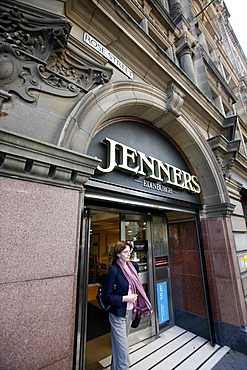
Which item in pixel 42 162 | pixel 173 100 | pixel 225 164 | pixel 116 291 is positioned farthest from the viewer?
pixel 225 164

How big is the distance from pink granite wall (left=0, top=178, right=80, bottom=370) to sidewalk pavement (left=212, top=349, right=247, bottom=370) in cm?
345

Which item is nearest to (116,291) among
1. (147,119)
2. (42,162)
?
(42,162)

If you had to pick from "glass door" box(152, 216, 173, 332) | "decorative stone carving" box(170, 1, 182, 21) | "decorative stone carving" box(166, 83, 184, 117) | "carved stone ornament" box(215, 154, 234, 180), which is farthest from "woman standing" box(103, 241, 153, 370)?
"decorative stone carving" box(170, 1, 182, 21)

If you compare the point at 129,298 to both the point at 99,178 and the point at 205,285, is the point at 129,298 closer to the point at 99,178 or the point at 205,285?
the point at 99,178

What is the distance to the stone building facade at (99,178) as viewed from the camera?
1.75 m

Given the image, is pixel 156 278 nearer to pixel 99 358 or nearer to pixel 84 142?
pixel 99 358

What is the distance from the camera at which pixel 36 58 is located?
2.34m

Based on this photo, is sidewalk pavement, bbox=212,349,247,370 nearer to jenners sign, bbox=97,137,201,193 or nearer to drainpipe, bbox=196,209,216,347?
drainpipe, bbox=196,209,216,347

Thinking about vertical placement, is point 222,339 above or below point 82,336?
below

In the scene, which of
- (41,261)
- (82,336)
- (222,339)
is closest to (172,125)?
(41,261)

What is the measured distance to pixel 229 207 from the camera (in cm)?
483

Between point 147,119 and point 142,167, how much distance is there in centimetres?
162

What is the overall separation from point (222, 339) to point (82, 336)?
139 inches

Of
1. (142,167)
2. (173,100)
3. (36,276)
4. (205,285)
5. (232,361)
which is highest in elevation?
(173,100)
